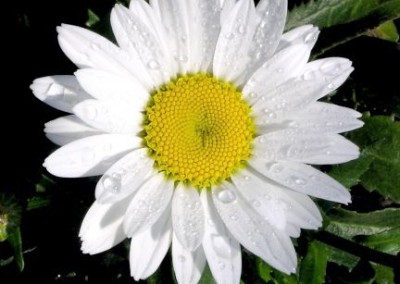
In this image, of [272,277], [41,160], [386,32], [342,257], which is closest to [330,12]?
[386,32]

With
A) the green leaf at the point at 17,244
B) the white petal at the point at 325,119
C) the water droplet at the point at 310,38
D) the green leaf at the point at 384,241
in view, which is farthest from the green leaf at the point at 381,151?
the green leaf at the point at 17,244

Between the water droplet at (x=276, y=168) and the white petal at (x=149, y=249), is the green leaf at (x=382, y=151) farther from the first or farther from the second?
the white petal at (x=149, y=249)

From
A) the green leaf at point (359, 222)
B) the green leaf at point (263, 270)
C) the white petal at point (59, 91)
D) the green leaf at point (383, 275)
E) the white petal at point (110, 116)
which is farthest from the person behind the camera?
the green leaf at point (383, 275)

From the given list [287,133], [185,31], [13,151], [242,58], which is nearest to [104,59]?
[185,31]

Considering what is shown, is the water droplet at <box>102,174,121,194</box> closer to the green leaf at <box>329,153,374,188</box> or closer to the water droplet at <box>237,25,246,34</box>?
the water droplet at <box>237,25,246,34</box>

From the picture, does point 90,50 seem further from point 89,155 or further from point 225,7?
point 225,7

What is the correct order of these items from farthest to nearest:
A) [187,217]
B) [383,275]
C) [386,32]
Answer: [386,32] < [383,275] < [187,217]

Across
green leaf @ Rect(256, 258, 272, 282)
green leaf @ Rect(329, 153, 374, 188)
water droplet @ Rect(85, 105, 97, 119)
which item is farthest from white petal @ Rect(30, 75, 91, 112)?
green leaf @ Rect(329, 153, 374, 188)
